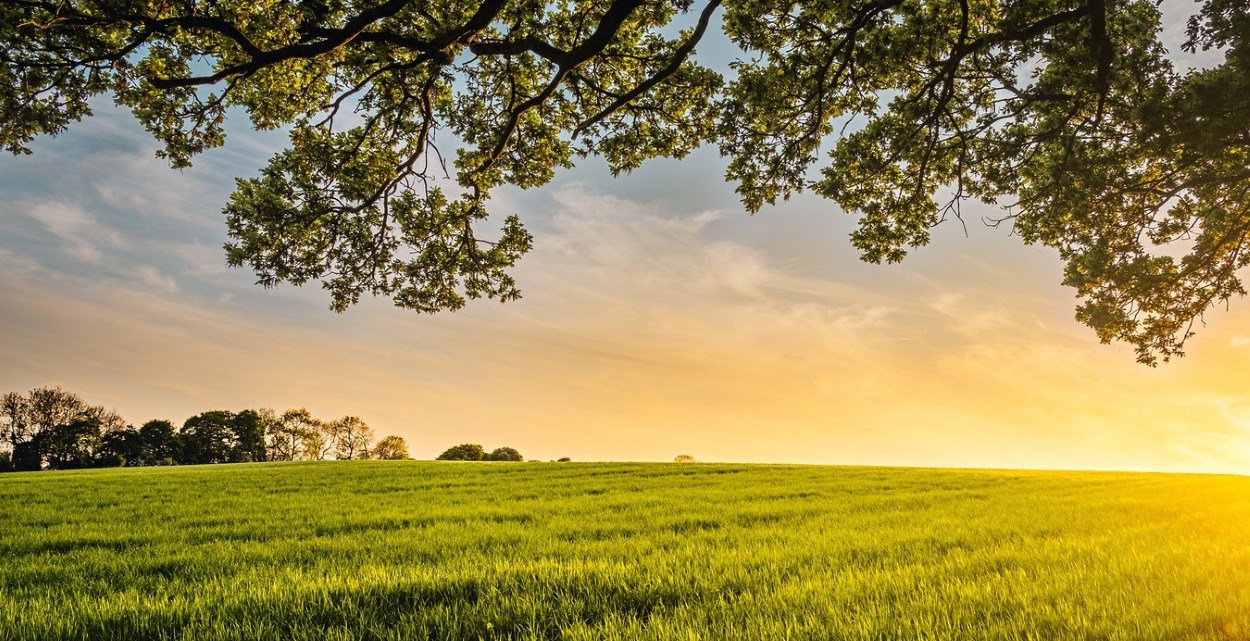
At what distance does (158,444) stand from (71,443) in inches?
410

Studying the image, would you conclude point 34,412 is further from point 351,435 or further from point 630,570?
point 630,570

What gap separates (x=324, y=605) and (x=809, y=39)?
1272cm

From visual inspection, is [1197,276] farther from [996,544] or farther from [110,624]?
[110,624]

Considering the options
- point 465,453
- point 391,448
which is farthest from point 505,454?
point 391,448

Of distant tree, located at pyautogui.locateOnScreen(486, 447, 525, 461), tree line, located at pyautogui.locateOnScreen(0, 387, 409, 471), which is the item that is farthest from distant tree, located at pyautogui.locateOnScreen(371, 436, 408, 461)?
distant tree, located at pyautogui.locateOnScreen(486, 447, 525, 461)

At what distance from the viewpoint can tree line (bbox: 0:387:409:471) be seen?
82.2 meters

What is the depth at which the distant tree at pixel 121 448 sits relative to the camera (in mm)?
87062

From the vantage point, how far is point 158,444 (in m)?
92.2

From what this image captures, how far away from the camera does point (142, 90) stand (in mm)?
11508

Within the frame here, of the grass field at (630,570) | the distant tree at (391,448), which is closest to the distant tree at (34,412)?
the distant tree at (391,448)

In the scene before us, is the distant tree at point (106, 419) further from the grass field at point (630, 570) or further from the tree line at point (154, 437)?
the grass field at point (630, 570)

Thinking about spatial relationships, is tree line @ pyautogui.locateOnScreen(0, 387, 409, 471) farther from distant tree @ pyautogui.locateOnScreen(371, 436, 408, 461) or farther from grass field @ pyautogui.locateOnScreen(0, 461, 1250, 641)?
grass field @ pyautogui.locateOnScreen(0, 461, 1250, 641)

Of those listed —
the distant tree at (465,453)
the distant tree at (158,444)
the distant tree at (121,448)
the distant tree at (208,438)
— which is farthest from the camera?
the distant tree at (208,438)

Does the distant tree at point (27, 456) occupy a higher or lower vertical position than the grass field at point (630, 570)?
lower
